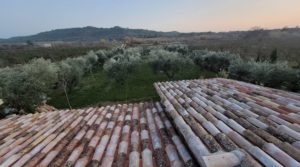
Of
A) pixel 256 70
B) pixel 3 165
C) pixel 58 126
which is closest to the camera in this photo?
pixel 3 165

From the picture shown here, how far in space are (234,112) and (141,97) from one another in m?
20.1

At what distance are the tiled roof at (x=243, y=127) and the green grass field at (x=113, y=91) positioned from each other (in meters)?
17.5

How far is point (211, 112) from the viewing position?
16.8ft

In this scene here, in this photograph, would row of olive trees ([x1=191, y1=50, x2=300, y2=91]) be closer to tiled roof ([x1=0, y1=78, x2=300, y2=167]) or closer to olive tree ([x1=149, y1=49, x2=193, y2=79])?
olive tree ([x1=149, y1=49, x2=193, y2=79])

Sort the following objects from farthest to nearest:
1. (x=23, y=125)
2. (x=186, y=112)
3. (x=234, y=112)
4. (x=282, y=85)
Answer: (x=282, y=85), (x=23, y=125), (x=186, y=112), (x=234, y=112)

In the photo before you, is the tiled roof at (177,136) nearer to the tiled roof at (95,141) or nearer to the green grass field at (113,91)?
the tiled roof at (95,141)

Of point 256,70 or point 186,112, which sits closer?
point 186,112

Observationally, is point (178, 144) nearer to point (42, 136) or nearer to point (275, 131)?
point (275, 131)

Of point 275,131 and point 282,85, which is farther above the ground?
point 275,131

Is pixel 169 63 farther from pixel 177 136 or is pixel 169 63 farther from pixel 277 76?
pixel 177 136

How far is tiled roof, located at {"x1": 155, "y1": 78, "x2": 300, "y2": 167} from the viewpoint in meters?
2.79

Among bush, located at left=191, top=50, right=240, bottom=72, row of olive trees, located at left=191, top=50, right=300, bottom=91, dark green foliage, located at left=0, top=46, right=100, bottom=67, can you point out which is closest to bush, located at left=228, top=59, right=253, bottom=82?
row of olive trees, located at left=191, top=50, right=300, bottom=91

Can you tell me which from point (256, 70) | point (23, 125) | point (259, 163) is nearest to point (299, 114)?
point (259, 163)

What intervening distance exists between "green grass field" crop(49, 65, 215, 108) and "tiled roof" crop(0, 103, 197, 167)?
54.8 ft
